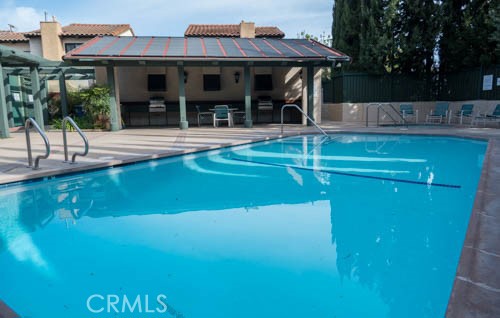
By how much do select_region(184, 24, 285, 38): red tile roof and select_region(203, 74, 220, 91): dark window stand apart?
7331mm

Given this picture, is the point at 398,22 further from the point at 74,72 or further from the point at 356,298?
the point at 356,298

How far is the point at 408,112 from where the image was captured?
1575 cm

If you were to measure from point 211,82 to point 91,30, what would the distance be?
13824 millimetres

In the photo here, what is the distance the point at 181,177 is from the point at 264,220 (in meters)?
2.68

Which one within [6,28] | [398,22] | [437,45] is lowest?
[437,45]

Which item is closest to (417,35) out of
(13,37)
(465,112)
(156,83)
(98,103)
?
(465,112)

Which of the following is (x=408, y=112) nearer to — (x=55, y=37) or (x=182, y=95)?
(x=182, y=95)

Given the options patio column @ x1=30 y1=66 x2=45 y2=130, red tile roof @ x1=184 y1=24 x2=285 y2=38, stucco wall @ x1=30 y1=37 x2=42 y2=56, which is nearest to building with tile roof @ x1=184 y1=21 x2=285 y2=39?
red tile roof @ x1=184 y1=24 x2=285 y2=38

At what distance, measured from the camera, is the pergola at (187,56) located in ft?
40.7

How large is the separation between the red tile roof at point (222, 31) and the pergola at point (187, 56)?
8.48 meters

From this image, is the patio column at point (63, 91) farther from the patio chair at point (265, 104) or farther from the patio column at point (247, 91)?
the patio chair at point (265, 104)

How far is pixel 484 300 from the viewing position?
1.92 m

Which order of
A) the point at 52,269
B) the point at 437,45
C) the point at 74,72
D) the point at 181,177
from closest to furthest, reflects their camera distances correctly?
the point at 52,269 → the point at 181,177 → the point at 74,72 → the point at 437,45

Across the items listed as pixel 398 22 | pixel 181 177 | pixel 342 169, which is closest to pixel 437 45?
pixel 398 22
